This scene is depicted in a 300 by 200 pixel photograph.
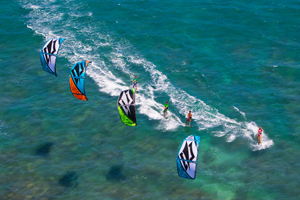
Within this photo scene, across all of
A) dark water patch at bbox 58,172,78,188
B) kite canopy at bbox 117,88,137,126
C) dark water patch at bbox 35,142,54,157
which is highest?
kite canopy at bbox 117,88,137,126

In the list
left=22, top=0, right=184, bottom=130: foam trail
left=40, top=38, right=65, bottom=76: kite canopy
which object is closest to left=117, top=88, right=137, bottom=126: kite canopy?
left=22, top=0, right=184, bottom=130: foam trail

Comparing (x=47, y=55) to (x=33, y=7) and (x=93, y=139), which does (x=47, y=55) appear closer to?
(x=93, y=139)

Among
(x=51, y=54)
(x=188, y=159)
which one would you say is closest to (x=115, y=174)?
(x=188, y=159)

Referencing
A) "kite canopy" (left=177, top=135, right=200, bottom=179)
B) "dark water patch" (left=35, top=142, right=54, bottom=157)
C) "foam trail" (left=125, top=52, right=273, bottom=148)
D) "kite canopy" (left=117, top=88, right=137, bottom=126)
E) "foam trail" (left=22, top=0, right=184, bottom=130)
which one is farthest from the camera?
"foam trail" (left=22, top=0, right=184, bottom=130)

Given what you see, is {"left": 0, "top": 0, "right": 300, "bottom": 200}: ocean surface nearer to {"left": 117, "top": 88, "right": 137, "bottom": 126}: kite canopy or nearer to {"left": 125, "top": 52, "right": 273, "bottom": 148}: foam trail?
{"left": 125, "top": 52, "right": 273, "bottom": 148}: foam trail

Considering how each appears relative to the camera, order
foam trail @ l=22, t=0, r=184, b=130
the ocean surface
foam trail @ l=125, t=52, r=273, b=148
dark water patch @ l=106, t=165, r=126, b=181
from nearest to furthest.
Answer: the ocean surface → dark water patch @ l=106, t=165, r=126, b=181 → foam trail @ l=125, t=52, r=273, b=148 → foam trail @ l=22, t=0, r=184, b=130

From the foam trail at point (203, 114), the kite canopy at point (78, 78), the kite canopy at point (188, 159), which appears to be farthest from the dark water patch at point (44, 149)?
the foam trail at point (203, 114)

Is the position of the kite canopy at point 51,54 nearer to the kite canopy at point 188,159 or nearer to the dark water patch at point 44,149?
the dark water patch at point 44,149

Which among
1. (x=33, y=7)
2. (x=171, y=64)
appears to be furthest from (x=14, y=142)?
(x=33, y=7)
